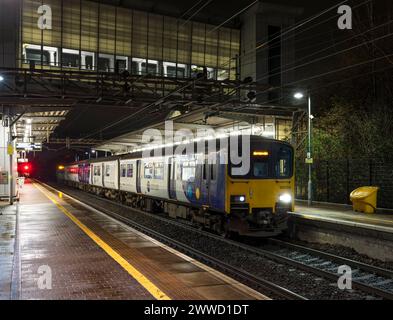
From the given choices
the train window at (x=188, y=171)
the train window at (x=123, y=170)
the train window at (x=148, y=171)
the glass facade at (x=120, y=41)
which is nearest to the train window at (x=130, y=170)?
the train window at (x=123, y=170)

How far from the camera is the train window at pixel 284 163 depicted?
13258mm

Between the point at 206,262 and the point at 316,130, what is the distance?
15795mm

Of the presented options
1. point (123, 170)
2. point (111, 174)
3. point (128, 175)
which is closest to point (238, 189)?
point (128, 175)

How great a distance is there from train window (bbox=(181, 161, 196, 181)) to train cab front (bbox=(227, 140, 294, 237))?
2327mm

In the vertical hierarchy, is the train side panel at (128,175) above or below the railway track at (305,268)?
above

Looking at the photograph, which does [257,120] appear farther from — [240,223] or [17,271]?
[17,271]

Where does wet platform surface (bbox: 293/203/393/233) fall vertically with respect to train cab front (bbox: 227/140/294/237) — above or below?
below

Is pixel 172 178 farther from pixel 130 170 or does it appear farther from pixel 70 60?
pixel 70 60

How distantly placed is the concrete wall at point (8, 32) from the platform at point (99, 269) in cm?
1697

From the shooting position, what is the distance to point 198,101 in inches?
749

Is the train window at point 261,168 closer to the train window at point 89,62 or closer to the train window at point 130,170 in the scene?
the train window at point 130,170

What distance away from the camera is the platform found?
674cm

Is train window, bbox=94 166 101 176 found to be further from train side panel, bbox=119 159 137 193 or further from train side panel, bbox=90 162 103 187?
train side panel, bbox=119 159 137 193

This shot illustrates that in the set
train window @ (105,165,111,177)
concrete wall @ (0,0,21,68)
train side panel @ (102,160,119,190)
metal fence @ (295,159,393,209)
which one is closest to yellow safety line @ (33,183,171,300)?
metal fence @ (295,159,393,209)
